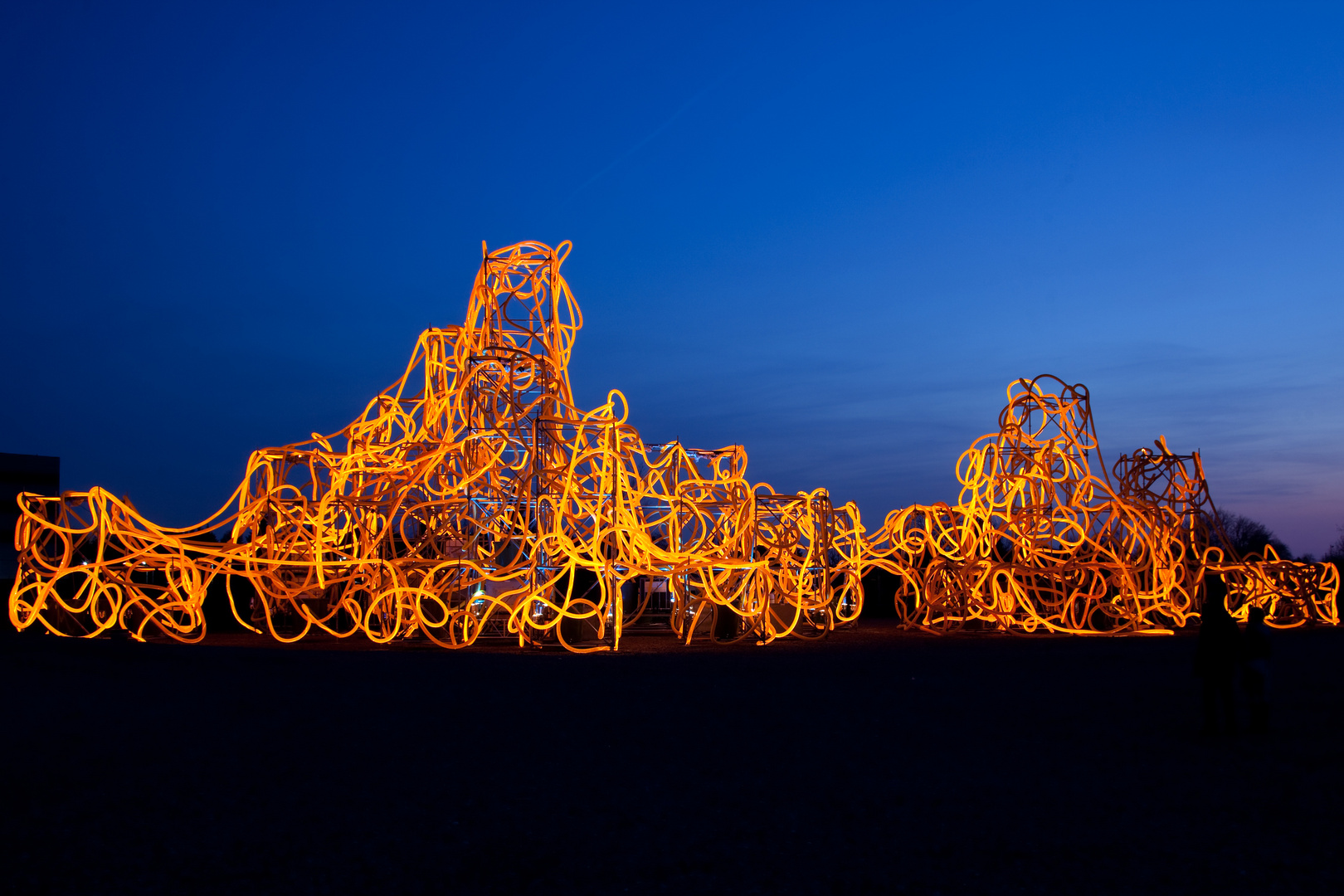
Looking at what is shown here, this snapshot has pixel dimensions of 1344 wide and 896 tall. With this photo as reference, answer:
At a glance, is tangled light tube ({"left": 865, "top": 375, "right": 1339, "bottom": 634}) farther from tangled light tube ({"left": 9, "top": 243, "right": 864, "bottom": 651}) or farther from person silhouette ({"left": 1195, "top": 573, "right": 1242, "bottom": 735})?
person silhouette ({"left": 1195, "top": 573, "right": 1242, "bottom": 735})

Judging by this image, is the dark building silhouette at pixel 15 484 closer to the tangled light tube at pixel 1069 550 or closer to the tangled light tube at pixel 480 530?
the tangled light tube at pixel 480 530

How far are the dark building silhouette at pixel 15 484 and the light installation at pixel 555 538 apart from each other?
19128 millimetres

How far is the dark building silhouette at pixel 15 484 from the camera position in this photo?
1503 inches

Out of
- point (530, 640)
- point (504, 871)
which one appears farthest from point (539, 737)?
point (530, 640)

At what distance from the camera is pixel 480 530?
55.4 feet

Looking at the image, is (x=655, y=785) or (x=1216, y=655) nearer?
(x=655, y=785)

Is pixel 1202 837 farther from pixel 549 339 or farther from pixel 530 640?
pixel 549 339

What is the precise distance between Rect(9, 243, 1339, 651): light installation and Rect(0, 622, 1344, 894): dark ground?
4.79 meters

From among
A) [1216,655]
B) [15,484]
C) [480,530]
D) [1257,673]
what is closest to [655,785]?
[1216,655]

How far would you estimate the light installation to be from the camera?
658 inches

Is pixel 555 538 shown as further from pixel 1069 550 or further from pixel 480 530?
pixel 1069 550

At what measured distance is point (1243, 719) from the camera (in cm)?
939

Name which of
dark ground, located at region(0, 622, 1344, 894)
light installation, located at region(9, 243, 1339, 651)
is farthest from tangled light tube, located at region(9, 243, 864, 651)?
dark ground, located at region(0, 622, 1344, 894)

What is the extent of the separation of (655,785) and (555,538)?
925cm
